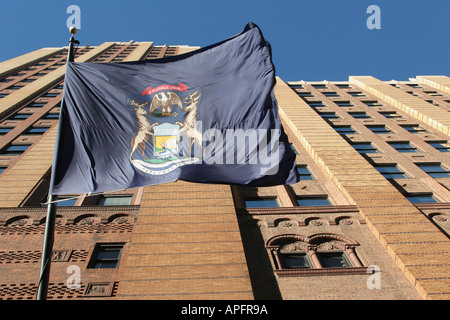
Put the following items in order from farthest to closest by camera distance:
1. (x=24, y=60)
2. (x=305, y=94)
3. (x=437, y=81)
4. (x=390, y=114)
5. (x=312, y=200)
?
(x=24, y=60) → (x=437, y=81) → (x=305, y=94) → (x=390, y=114) → (x=312, y=200)

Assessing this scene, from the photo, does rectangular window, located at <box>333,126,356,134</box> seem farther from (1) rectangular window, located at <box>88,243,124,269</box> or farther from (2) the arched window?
(1) rectangular window, located at <box>88,243,124,269</box>

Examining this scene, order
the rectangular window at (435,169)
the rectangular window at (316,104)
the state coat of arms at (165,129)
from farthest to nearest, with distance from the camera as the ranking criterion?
the rectangular window at (316,104)
the rectangular window at (435,169)
the state coat of arms at (165,129)

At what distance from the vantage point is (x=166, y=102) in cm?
964

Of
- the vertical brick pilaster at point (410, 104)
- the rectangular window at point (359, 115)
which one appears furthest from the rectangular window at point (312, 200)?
the rectangular window at point (359, 115)

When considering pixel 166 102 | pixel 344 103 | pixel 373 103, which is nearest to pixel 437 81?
pixel 373 103

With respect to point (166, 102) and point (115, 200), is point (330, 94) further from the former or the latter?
point (166, 102)

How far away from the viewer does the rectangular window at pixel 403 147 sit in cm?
2470

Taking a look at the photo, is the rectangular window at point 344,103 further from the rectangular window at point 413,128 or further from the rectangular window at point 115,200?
the rectangular window at point 115,200

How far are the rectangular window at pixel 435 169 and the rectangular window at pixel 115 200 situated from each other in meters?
17.1

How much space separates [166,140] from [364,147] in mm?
19325

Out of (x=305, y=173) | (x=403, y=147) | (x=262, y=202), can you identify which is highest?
(x=403, y=147)
